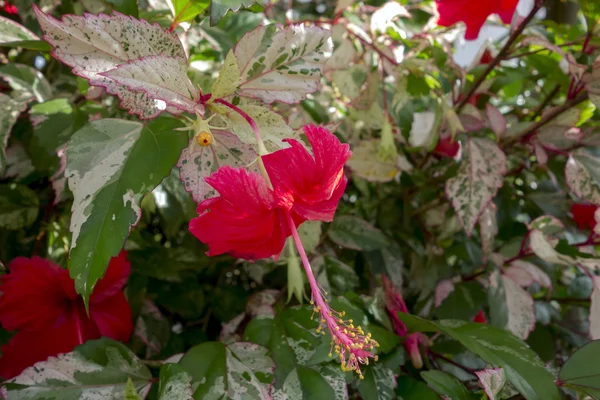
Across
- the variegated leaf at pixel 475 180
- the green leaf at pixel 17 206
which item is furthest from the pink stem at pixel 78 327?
the variegated leaf at pixel 475 180

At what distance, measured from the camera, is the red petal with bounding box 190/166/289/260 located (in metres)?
0.29

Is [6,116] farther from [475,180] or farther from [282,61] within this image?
[475,180]

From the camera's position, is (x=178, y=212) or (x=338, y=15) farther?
(x=338, y=15)

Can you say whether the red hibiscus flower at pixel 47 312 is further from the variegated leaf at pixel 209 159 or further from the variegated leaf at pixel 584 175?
the variegated leaf at pixel 584 175

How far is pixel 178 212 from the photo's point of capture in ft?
1.56

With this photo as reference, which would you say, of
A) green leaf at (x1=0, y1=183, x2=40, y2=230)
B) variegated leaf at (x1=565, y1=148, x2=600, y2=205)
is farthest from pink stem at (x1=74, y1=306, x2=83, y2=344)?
variegated leaf at (x1=565, y1=148, x2=600, y2=205)

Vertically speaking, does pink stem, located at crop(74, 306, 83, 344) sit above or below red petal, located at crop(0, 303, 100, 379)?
above

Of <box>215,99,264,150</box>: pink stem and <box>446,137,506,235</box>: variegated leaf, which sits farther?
<box>446,137,506,235</box>: variegated leaf

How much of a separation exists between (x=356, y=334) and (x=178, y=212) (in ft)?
0.67

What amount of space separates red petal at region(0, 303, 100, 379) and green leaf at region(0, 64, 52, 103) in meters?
0.19

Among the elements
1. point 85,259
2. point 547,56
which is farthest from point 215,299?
point 547,56

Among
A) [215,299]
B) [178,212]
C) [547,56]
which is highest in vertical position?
[547,56]

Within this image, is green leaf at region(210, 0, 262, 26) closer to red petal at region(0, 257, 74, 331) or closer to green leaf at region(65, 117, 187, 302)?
green leaf at region(65, 117, 187, 302)

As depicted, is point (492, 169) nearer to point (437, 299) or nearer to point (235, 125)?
point (437, 299)
